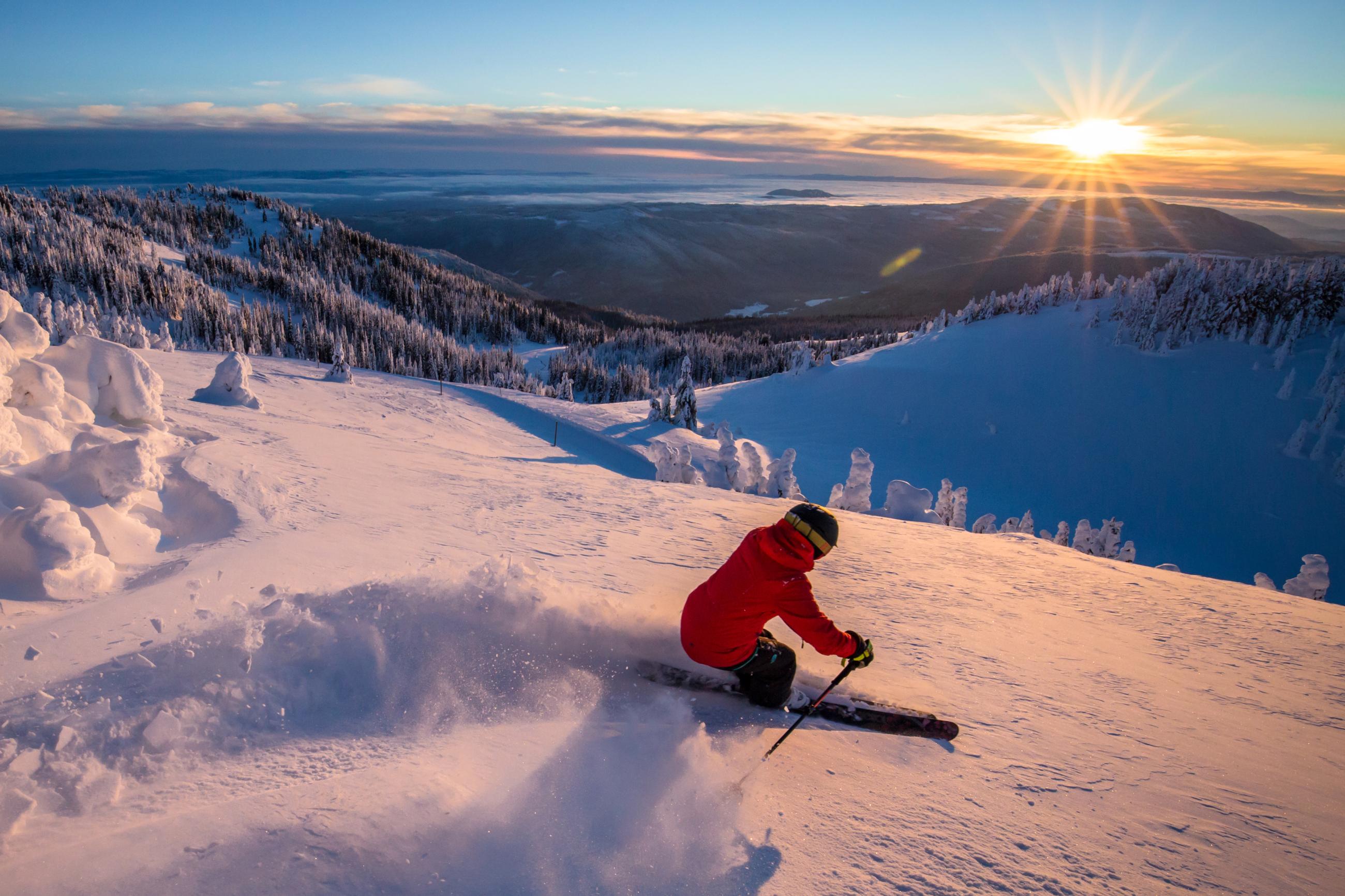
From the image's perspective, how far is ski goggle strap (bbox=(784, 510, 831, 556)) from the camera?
340cm

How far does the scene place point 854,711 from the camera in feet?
12.8

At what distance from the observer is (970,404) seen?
18250 mm

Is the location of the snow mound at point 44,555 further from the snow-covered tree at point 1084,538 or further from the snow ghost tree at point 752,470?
the snow-covered tree at point 1084,538

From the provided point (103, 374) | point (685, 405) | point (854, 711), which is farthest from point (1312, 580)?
point (103, 374)

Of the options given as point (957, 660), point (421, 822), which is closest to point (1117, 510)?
point (957, 660)

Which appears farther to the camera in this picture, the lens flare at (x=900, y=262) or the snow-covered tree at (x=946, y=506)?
the lens flare at (x=900, y=262)

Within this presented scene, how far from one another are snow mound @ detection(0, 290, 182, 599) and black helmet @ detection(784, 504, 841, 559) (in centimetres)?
461

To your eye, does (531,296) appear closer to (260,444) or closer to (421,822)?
(260,444)

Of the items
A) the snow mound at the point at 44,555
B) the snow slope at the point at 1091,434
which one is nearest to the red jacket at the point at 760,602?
the snow mound at the point at 44,555

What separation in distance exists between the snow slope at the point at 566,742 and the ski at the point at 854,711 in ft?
0.29

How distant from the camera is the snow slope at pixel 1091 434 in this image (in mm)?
13039

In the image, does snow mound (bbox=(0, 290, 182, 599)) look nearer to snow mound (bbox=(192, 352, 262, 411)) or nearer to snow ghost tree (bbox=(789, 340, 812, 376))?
snow mound (bbox=(192, 352, 262, 411))

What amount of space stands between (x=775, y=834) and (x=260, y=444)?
750 cm

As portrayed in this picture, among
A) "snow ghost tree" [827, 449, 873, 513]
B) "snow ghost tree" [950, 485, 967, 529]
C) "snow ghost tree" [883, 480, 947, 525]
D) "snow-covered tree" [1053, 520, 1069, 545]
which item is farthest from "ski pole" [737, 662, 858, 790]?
"snow-covered tree" [1053, 520, 1069, 545]
